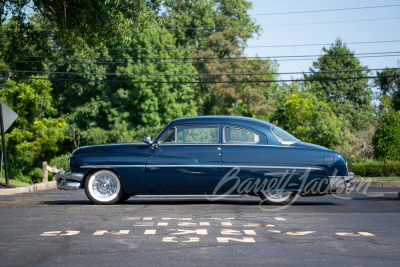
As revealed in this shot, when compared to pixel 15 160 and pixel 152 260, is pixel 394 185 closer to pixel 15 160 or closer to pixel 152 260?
pixel 152 260

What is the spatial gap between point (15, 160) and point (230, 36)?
75.1ft

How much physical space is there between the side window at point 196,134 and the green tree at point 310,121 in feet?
85.3

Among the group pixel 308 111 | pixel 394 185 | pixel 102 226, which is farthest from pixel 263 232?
pixel 308 111

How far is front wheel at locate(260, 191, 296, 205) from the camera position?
11805 millimetres

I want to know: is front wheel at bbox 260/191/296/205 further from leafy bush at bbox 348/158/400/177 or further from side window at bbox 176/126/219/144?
leafy bush at bbox 348/158/400/177

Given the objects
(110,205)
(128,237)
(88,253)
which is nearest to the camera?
(88,253)

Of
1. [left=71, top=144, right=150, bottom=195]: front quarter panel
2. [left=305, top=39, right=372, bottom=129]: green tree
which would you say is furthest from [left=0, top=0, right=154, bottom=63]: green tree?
[left=305, top=39, right=372, bottom=129]: green tree

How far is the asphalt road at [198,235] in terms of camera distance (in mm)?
5895

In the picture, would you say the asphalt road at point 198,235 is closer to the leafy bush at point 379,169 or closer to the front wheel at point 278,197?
the front wheel at point 278,197

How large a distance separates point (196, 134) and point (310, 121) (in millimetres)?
29090

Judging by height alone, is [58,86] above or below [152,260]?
above

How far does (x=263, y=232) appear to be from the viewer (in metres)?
7.82

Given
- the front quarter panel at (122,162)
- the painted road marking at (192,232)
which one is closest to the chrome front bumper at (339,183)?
the front quarter panel at (122,162)

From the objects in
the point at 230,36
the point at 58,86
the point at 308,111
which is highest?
the point at 230,36
